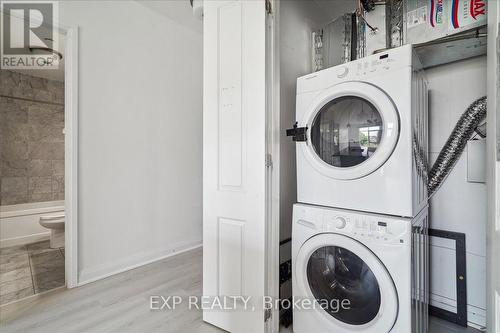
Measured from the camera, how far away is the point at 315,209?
4.64 ft

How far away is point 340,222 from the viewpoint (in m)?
1.31

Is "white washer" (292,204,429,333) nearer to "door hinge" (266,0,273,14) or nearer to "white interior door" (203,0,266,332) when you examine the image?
"white interior door" (203,0,266,332)

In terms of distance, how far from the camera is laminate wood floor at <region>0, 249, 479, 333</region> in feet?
5.39

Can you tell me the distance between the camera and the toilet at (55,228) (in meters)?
2.99

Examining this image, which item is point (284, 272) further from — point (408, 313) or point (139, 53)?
point (139, 53)

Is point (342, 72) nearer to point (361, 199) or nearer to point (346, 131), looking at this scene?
point (346, 131)

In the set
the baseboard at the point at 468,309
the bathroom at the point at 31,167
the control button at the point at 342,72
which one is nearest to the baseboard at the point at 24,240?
the bathroom at the point at 31,167

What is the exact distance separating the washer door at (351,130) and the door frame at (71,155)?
2.00m

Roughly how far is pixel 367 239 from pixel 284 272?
71cm

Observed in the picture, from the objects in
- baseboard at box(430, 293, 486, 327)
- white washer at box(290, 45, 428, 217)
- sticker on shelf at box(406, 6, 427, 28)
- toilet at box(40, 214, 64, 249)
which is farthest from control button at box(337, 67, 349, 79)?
toilet at box(40, 214, 64, 249)

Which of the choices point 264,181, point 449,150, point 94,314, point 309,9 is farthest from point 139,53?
point 449,150

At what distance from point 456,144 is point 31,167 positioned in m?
5.09

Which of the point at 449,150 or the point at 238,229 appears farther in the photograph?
the point at 449,150

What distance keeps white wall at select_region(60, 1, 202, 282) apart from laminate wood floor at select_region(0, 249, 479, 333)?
277mm
